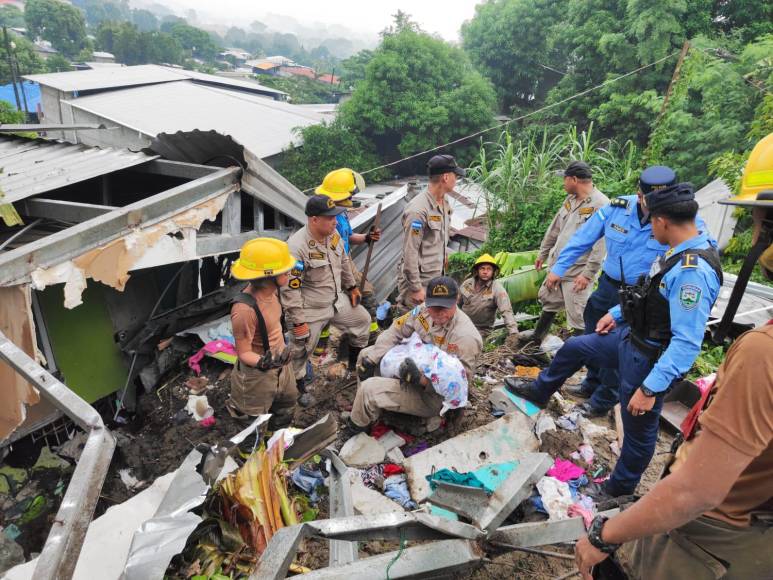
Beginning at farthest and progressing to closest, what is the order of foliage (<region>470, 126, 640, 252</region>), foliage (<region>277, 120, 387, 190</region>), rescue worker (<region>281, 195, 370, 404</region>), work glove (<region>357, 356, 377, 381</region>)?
foliage (<region>277, 120, 387, 190</region>) < foliage (<region>470, 126, 640, 252</region>) < rescue worker (<region>281, 195, 370, 404</region>) < work glove (<region>357, 356, 377, 381</region>)

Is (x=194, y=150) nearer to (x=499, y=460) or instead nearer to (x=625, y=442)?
(x=499, y=460)

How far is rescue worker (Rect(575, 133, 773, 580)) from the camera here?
1.20 m

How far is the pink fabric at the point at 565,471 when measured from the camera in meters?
3.41

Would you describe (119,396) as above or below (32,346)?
below

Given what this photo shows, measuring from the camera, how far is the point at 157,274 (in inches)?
219

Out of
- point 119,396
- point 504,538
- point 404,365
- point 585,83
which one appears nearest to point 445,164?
point 404,365

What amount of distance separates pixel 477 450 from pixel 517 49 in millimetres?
31357

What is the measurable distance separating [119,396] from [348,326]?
251cm

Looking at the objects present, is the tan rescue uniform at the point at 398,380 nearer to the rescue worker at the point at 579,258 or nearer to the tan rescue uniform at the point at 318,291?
the tan rescue uniform at the point at 318,291

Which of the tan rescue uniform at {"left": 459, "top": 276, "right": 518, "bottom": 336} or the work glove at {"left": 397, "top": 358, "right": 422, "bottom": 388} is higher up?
the work glove at {"left": 397, "top": 358, "right": 422, "bottom": 388}

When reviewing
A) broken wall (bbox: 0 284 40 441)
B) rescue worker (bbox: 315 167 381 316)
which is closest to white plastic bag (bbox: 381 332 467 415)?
rescue worker (bbox: 315 167 381 316)

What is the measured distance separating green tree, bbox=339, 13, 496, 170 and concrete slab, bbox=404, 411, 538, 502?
74.7ft

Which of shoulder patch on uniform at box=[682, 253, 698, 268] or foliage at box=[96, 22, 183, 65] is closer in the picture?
shoulder patch on uniform at box=[682, 253, 698, 268]

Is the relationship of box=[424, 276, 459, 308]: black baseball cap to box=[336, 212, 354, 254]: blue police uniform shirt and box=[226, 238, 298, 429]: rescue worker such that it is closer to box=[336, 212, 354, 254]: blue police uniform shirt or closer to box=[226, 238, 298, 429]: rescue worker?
box=[226, 238, 298, 429]: rescue worker
